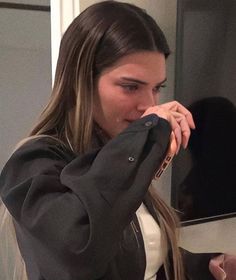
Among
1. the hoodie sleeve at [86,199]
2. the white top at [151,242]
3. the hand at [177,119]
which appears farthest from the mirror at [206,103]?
the hoodie sleeve at [86,199]

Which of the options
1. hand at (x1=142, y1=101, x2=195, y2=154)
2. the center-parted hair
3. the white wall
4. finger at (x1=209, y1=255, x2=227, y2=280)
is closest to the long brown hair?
the center-parted hair

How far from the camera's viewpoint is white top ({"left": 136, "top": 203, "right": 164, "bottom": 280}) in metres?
0.96

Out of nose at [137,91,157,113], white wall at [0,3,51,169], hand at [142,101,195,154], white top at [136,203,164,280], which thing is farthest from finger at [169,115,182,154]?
white wall at [0,3,51,169]

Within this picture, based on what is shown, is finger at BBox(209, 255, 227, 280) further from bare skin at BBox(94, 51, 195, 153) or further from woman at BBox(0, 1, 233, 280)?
bare skin at BBox(94, 51, 195, 153)

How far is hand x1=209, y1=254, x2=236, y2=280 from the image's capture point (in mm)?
1119

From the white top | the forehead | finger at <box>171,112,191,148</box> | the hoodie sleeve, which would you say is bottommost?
the white top

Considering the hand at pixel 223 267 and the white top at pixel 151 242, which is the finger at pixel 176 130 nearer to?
the white top at pixel 151 242

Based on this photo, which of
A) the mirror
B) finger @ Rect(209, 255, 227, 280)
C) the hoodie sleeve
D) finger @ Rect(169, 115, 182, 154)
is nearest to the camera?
the hoodie sleeve

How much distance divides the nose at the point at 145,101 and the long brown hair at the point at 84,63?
8 cm

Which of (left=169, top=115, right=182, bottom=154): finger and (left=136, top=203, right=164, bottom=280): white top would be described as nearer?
(left=169, top=115, right=182, bottom=154): finger

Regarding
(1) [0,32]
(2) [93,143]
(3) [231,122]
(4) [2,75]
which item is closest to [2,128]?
(4) [2,75]

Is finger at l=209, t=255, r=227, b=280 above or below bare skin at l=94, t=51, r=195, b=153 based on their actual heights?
below

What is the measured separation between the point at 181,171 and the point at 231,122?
0.19 m

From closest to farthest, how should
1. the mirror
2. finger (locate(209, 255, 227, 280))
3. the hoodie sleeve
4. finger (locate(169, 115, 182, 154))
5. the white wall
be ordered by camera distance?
the hoodie sleeve < finger (locate(169, 115, 182, 154)) < finger (locate(209, 255, 227, 280)) < the mirror < the white wall
